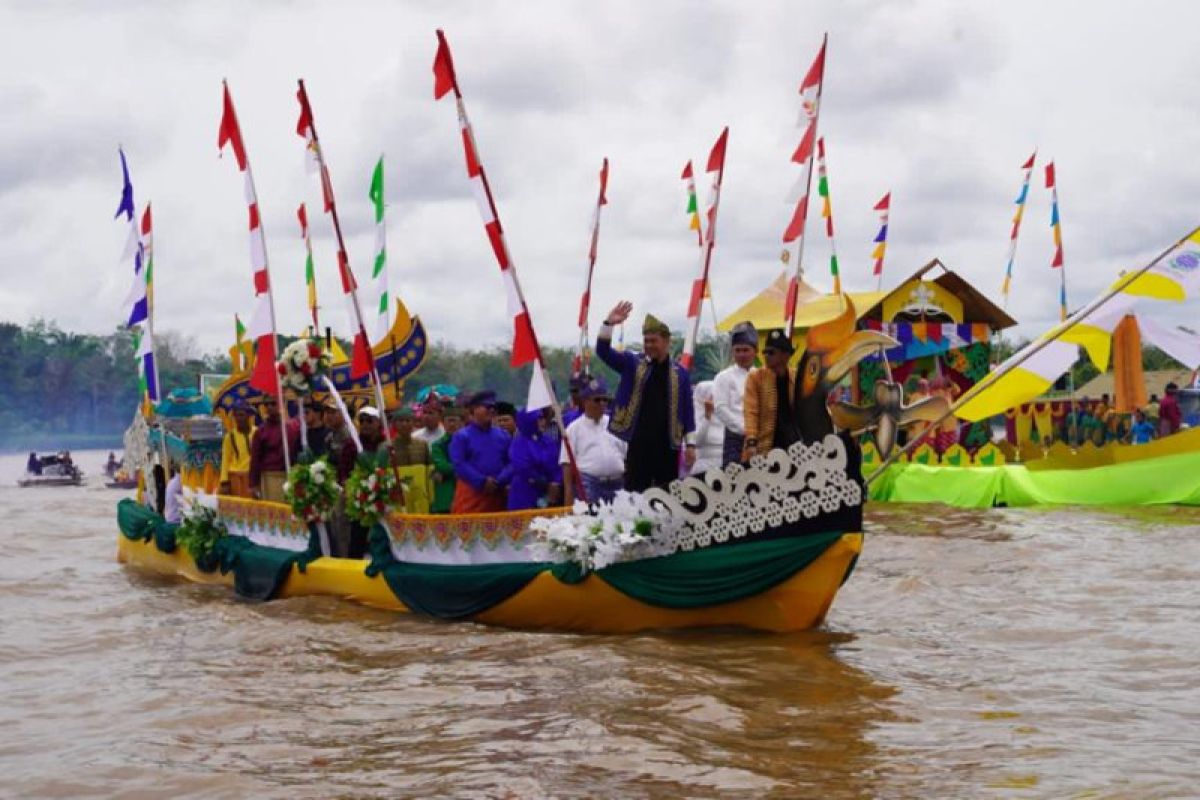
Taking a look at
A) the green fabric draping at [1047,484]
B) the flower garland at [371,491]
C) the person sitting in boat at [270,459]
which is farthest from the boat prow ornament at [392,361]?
the green fabric draping at [1047,484]

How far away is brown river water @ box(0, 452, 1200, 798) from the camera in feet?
19.1

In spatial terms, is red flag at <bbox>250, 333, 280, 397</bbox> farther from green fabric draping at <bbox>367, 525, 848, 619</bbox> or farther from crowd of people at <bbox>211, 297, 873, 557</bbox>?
green fabric draping at <bbox>367, 525, 848, 619</bbox>

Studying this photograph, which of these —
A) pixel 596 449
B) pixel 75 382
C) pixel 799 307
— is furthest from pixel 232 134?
pixel 75 382

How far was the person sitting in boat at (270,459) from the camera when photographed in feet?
39.8

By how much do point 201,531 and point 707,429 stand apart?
17.6 feet

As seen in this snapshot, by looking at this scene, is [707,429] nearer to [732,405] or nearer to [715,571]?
[732,405]

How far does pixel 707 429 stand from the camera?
A: 1084 cm

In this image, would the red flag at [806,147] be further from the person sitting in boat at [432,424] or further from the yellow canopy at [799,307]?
the yellow canopy at [799,307]

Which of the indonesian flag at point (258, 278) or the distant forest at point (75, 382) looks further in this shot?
the distant forest at point (75, 382)

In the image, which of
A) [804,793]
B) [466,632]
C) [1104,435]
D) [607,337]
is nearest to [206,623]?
[466,632]

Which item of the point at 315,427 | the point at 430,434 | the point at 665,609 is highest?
the point at 315,427

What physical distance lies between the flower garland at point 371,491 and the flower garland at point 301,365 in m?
1.30

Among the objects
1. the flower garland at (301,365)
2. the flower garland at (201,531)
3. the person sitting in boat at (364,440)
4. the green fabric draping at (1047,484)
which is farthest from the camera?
the green fabric draping at (1047,484)

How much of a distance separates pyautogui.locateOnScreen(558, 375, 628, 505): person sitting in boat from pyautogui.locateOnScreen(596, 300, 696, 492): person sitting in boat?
1.49ft
